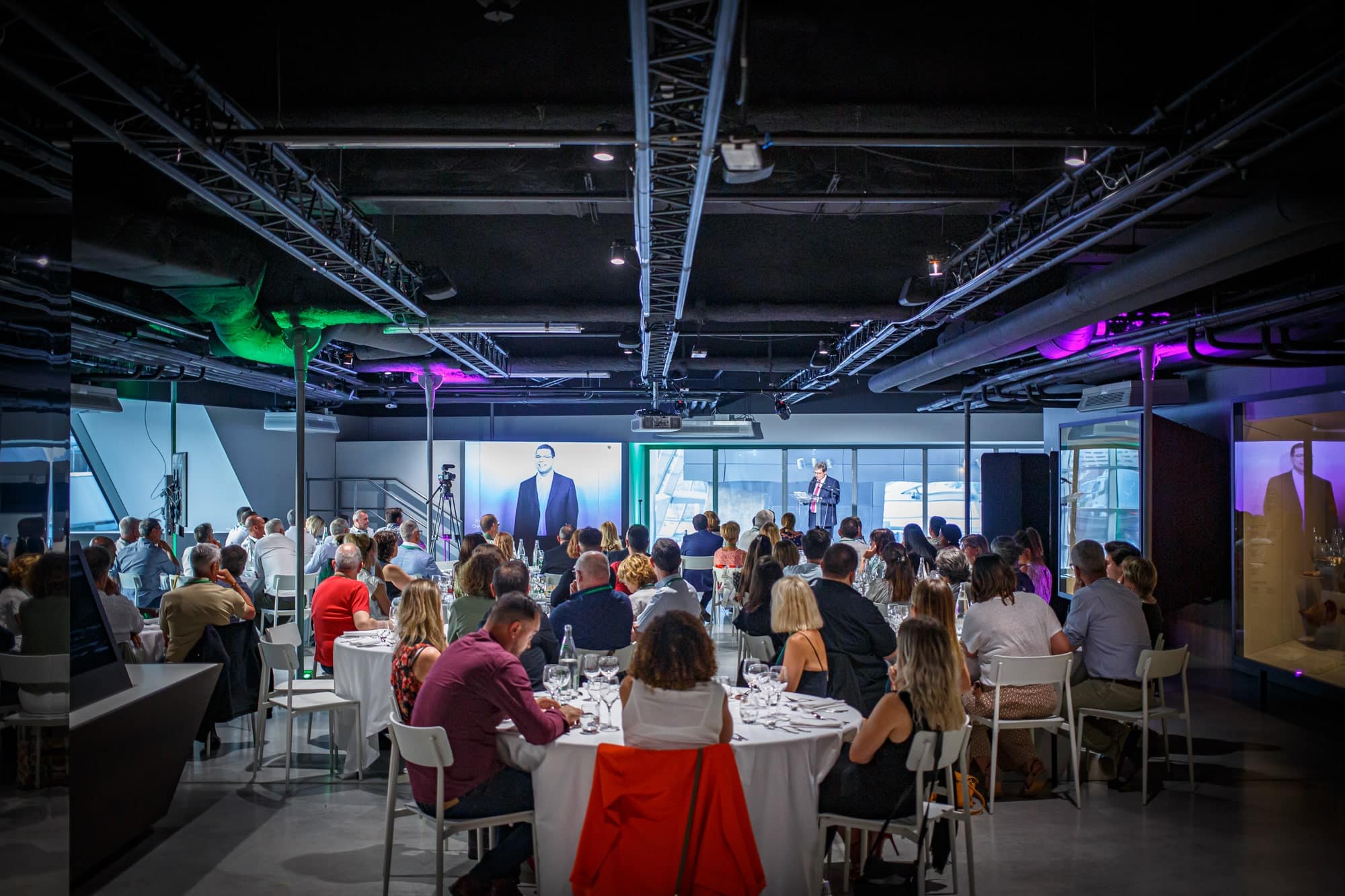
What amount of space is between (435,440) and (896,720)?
50.6ft

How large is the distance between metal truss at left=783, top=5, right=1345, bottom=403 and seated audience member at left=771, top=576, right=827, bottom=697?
270cm

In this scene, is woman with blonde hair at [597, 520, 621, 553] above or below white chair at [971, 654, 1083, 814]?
above

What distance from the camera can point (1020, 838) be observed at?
16.9 ft

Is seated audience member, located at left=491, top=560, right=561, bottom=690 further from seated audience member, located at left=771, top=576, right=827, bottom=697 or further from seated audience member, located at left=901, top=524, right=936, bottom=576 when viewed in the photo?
seated audience member, located at left=901, top=524, right=936, bottom=576

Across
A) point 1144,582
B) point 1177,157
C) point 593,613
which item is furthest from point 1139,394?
point 593,613

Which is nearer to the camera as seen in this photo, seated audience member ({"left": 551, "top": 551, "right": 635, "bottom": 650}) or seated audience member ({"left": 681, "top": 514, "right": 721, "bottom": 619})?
seated audience member ({"left": 551, "top": 551, "right": 635, "bottom": 650})

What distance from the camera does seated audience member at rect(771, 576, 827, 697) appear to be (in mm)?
4840

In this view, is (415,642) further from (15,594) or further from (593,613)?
(15,594)

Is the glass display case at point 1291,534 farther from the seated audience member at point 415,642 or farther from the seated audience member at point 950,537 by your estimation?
the seated audience member at point 415,642

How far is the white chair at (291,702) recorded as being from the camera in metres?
5.92

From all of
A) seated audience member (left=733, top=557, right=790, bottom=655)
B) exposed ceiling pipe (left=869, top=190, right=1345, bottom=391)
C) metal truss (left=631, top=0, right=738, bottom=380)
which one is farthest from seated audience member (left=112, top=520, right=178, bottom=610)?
exposed ceiling pipe (left=869, top=190, right=1345, bottom=391)

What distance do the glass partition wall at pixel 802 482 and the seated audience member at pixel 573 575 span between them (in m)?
10.3

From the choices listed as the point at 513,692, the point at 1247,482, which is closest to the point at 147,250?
the point at 513,692

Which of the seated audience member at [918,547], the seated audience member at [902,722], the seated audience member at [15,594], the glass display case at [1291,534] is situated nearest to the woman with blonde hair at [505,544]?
the seated audience member at [918,547]
